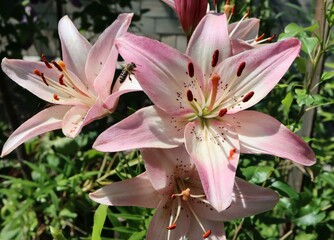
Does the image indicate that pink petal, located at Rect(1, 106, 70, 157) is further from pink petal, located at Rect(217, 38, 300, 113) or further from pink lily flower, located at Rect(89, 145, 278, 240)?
pink petal, located at Rect(217, 38, 300, 113)

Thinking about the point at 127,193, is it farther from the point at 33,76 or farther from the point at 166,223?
the point at 33,76

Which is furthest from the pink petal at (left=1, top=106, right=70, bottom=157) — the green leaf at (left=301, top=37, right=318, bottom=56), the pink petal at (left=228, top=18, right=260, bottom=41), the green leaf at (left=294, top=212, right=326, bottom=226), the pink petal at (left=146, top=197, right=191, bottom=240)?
the green leaf at (left=294, top=212, right=326, bottom=226)

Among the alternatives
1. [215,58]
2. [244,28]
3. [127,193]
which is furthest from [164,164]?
[244,28]

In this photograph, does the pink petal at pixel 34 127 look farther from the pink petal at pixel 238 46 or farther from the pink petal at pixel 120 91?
the pink petal at pixel 238 46

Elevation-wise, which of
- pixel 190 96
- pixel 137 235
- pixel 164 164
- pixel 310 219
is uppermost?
pixel 190 96

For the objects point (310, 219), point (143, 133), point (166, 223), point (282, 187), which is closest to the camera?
point (143, 133)

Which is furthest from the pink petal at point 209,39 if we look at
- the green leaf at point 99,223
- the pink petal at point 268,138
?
the green leaf at point 99,223

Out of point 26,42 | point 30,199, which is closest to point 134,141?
point 30,199
